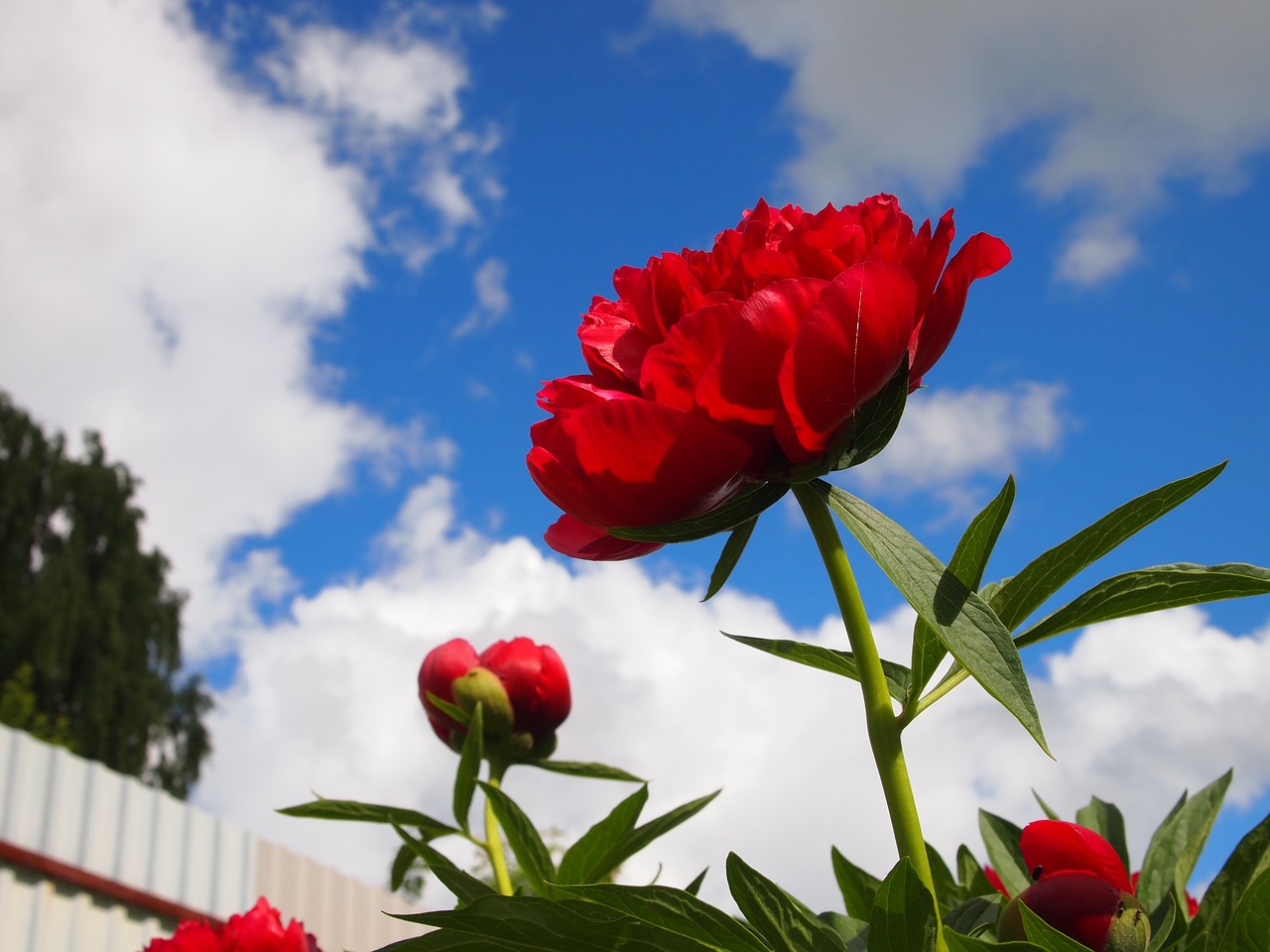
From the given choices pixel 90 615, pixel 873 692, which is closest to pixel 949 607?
pixel 873 692

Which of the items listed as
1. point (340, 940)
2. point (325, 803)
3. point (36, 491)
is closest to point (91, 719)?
point (36, 491)

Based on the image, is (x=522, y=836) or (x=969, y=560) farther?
(x=522, y=836)

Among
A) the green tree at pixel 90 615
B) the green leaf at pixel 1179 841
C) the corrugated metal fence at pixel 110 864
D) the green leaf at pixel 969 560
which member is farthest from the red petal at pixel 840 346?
the green tree at pixel 90 615

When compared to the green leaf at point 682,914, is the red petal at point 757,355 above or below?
above

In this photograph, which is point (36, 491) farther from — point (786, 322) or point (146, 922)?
point (786, 322)

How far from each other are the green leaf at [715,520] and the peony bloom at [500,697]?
0.68 meters

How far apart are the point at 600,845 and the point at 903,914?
1.53 feet

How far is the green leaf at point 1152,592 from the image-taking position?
1.74 feet

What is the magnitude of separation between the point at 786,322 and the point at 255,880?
885cm

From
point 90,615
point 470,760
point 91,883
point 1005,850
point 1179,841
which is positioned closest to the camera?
point 1179,841

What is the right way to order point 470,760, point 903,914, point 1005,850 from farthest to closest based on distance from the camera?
1. point 470,760
2. point 1005,850
3. point 903,914

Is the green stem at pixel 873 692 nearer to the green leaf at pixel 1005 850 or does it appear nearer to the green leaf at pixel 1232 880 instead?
the green leaf at pixel 1232 880

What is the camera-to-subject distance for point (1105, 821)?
85 centimetres

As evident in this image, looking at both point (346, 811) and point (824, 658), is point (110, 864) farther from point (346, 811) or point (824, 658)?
point (824, 658)
